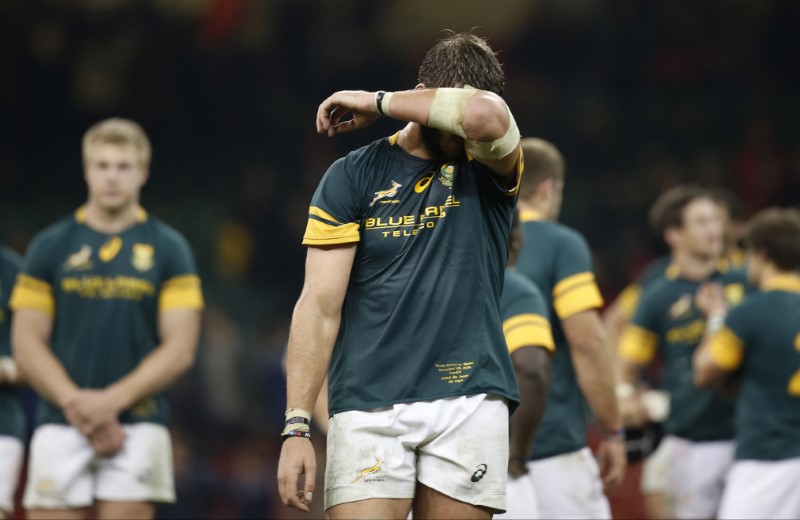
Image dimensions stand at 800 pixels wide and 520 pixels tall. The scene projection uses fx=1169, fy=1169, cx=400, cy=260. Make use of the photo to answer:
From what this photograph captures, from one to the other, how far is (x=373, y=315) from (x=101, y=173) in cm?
283

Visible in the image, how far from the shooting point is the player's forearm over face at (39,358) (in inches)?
233

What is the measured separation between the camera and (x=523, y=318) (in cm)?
509

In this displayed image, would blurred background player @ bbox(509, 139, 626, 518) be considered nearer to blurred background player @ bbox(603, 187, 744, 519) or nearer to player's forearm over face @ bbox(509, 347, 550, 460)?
player's forearm over face @ bbox(509, 347, 550, 460)

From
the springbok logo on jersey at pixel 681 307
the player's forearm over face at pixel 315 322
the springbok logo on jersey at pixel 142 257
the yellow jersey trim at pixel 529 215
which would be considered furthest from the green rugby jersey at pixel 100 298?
the springbok logo on jersey at pixel 681 307

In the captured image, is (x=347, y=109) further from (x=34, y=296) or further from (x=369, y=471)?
(x=34, y=296)

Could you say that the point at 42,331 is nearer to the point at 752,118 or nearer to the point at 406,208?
the point at 406,208

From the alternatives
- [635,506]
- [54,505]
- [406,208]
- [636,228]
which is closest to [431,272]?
[406,208]

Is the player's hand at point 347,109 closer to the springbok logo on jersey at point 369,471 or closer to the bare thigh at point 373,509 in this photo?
the springbok logo on jersey at point 369,471

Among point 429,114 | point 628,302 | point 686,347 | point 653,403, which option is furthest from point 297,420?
point 628,302

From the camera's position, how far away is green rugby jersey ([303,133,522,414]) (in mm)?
3885

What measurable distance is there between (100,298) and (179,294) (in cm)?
42

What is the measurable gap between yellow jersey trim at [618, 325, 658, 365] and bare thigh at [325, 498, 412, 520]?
4729mm

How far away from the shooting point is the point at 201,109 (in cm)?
1603

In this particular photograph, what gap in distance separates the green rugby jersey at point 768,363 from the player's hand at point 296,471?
11.7 feet
